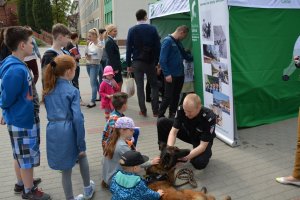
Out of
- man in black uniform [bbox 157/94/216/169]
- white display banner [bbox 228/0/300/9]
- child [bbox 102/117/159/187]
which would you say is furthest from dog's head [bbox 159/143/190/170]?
white display banner [bbox 228/0/300/9]

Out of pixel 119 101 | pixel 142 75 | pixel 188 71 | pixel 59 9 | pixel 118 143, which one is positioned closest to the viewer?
pixel 118 143

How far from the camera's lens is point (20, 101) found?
3.09m

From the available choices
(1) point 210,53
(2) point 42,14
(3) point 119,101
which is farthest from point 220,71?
(2) point 42,14

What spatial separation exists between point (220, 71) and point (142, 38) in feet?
6.49

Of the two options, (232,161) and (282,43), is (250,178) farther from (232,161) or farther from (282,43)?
(282,43)

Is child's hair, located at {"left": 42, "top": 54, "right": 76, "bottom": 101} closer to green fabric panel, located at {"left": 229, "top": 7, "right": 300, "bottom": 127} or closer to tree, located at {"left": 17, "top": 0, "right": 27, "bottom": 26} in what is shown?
green fabric panel, located at {"left": 229, "top": 7, "right": 300, "bottom": 127}

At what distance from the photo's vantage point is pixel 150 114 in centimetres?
714

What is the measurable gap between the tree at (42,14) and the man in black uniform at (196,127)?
45.0m

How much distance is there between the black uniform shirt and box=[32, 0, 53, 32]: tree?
45.0 m

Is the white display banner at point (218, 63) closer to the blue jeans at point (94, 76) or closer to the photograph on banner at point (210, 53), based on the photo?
the photograph on banner at point (210, 53)

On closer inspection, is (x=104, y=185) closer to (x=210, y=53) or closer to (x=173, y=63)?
(x=210, y=53)

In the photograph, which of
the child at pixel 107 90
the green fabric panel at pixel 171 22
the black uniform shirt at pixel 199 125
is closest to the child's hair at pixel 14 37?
the black uniform shirt at pixel 199 125

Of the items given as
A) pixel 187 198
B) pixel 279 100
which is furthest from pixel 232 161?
pixel 279 100

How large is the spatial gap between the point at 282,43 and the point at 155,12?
12.2ft
